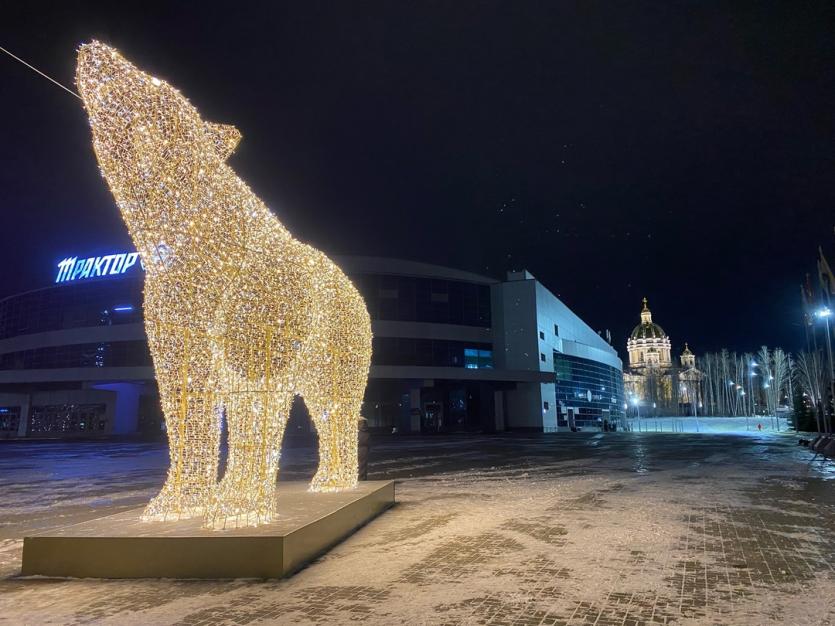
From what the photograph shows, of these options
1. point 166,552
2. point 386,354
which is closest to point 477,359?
point 386,354

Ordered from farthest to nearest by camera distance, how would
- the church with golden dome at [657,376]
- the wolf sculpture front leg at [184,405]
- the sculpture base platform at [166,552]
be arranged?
the church with golden dome at [657,376], the wolf sculpture front leg at [184,405], the sculpture base platform at [166,552]

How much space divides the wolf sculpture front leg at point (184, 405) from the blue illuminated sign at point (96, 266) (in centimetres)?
3520

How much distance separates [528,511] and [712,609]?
4.11 metres

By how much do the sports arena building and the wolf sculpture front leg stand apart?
28.9 meters

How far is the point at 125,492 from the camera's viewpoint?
1102cm

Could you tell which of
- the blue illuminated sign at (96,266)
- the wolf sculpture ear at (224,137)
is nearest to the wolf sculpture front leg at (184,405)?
the wolf sculpture ear at (224,137)

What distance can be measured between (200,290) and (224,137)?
5.69 ft

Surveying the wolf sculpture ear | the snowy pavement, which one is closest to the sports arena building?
the snowy pavement

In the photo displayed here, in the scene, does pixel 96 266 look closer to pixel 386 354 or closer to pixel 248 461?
pixel 386 354

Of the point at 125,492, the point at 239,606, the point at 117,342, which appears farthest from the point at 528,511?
the point at 117,342

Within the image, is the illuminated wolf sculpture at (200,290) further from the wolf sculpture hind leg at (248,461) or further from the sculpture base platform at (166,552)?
the sculpture base platform at (166,552)

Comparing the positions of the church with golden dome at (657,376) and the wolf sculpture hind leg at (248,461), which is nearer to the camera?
the wolf sculpture hind leg at (248,461)

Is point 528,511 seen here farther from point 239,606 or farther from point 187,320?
point 187,320

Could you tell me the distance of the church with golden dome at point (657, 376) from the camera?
86.9 metres
